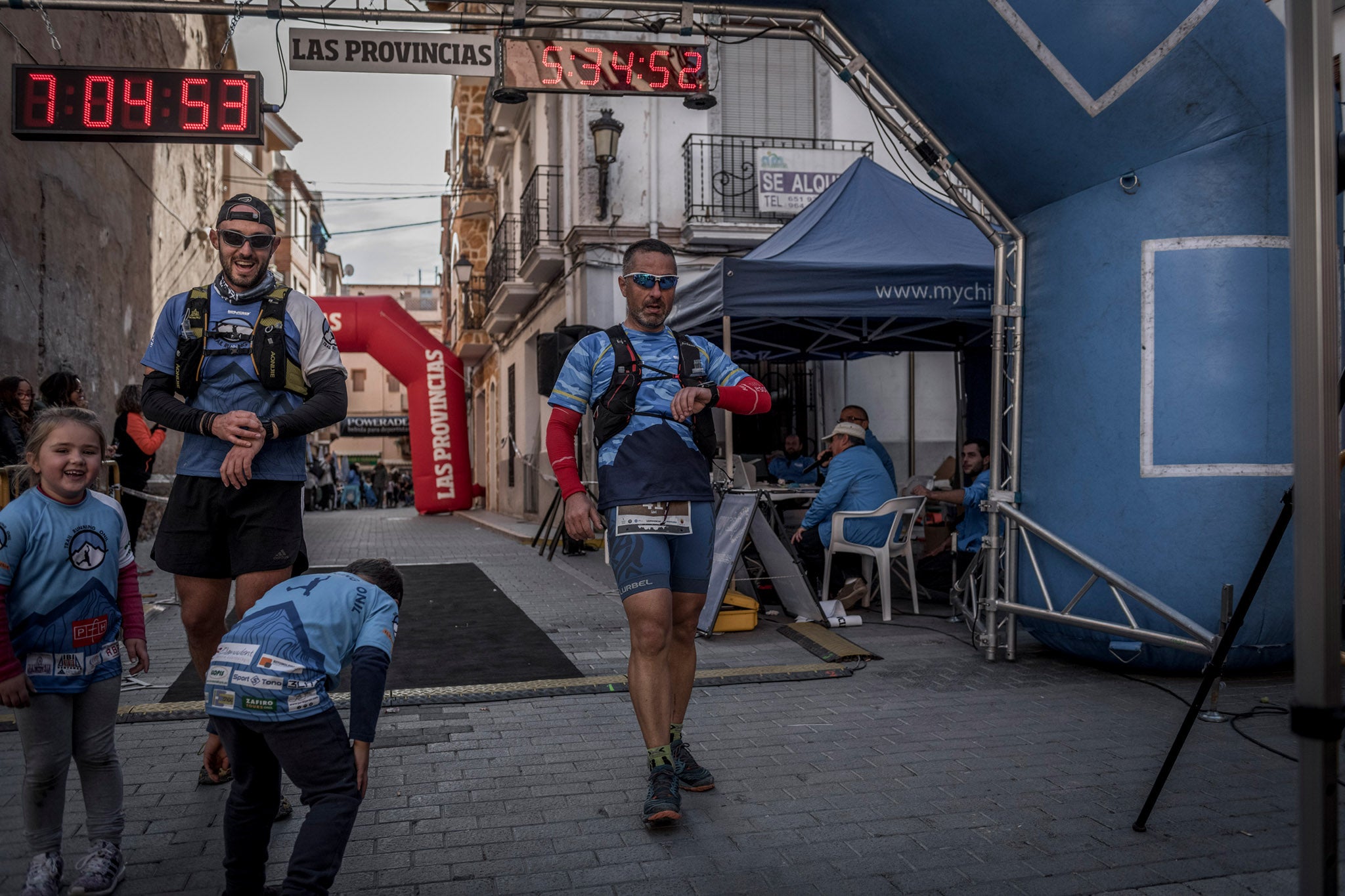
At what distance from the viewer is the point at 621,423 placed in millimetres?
3867

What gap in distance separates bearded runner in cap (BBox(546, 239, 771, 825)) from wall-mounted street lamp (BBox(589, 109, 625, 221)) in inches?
444

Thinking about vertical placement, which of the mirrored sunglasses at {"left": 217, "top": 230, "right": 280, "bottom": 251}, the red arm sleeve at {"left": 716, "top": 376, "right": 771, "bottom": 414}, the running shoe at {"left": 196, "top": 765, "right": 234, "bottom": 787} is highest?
the mirrored sunglasses at {"left": 217, "top": 230, "right": 280, "bottom": 251}

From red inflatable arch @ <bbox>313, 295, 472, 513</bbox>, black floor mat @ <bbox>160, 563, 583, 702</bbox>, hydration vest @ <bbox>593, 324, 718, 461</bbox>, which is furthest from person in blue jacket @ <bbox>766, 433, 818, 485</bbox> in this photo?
red inflatable arch @ <bbox>313, 295, 472, 513</bbox>

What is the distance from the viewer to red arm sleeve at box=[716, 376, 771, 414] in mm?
3955

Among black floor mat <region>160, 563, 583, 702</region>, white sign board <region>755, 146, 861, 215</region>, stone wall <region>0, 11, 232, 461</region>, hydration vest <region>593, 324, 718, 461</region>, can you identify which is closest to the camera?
hydration vest <region>593, 324, 718, 461</region>

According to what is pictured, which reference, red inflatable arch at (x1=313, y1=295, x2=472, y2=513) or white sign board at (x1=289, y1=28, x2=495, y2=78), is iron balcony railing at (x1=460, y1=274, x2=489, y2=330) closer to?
red inflatable arch at (x1=313, y1=295, x2=472, y2=513)

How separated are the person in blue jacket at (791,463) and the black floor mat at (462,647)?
151 inches

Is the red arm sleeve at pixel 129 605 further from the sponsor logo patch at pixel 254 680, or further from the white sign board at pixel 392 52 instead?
the white sign board at pixel 392 52

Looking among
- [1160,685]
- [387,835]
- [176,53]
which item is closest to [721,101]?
[176,53]

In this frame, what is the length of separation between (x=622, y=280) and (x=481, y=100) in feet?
91.8

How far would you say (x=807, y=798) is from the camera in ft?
12.5

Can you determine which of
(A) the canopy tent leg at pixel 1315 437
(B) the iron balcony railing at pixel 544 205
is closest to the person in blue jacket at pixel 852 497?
(A) the canopy tent leg at pixel 1315 437

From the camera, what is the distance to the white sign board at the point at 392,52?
795 centimetres

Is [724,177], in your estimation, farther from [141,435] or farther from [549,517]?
[141,435]
